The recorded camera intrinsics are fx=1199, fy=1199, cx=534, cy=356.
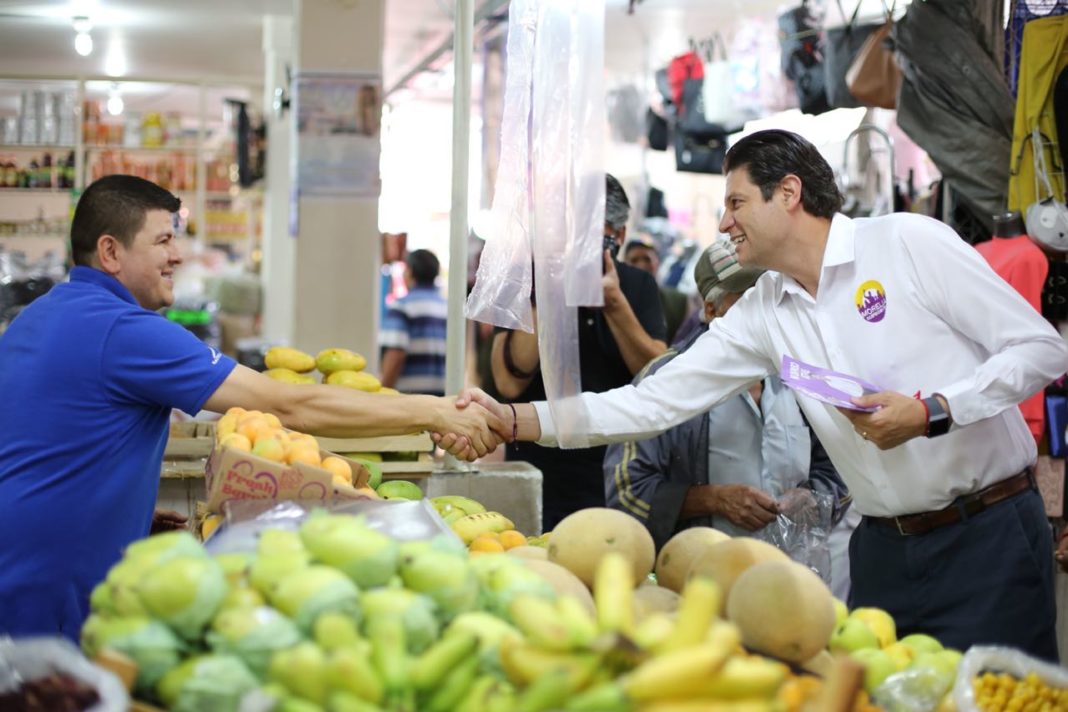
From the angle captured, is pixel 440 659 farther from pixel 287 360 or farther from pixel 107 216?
pixel 287 360

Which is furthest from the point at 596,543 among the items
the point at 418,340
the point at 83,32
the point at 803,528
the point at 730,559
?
the point at 83,32

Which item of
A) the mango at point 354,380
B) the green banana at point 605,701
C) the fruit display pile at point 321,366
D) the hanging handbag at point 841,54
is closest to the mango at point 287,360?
the fruit display pile at point 321,366

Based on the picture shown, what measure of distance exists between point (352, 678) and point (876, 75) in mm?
4628

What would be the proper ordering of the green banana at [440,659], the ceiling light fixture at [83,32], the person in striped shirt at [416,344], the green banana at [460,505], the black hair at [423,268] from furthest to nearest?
the ceiling light fixture at [83,32] < the black hair at [423,268] < the person in striped shirt at [416,344] < the green banana at [460,505] < the green banana at [440,659]

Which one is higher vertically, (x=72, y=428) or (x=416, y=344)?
(x=72, y=428)

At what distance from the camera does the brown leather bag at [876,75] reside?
540 centimetres

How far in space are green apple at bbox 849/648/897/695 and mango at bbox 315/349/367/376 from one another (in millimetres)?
2487

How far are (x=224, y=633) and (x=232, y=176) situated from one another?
38.9 feet

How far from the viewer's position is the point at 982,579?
2752mm

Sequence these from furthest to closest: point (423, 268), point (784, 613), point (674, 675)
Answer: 1. point (423, 268)
2. point (784, 613)
3. point (674, 675)

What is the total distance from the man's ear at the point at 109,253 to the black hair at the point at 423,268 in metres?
4.82

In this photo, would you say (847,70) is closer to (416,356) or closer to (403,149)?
(416,356)

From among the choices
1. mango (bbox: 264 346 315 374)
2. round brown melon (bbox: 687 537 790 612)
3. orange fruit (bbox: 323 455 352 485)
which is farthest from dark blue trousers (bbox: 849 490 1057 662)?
mango (bbox: 264 346 315 374)

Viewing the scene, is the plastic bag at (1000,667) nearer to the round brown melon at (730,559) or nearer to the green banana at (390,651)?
the round brown melon at (730,559)
